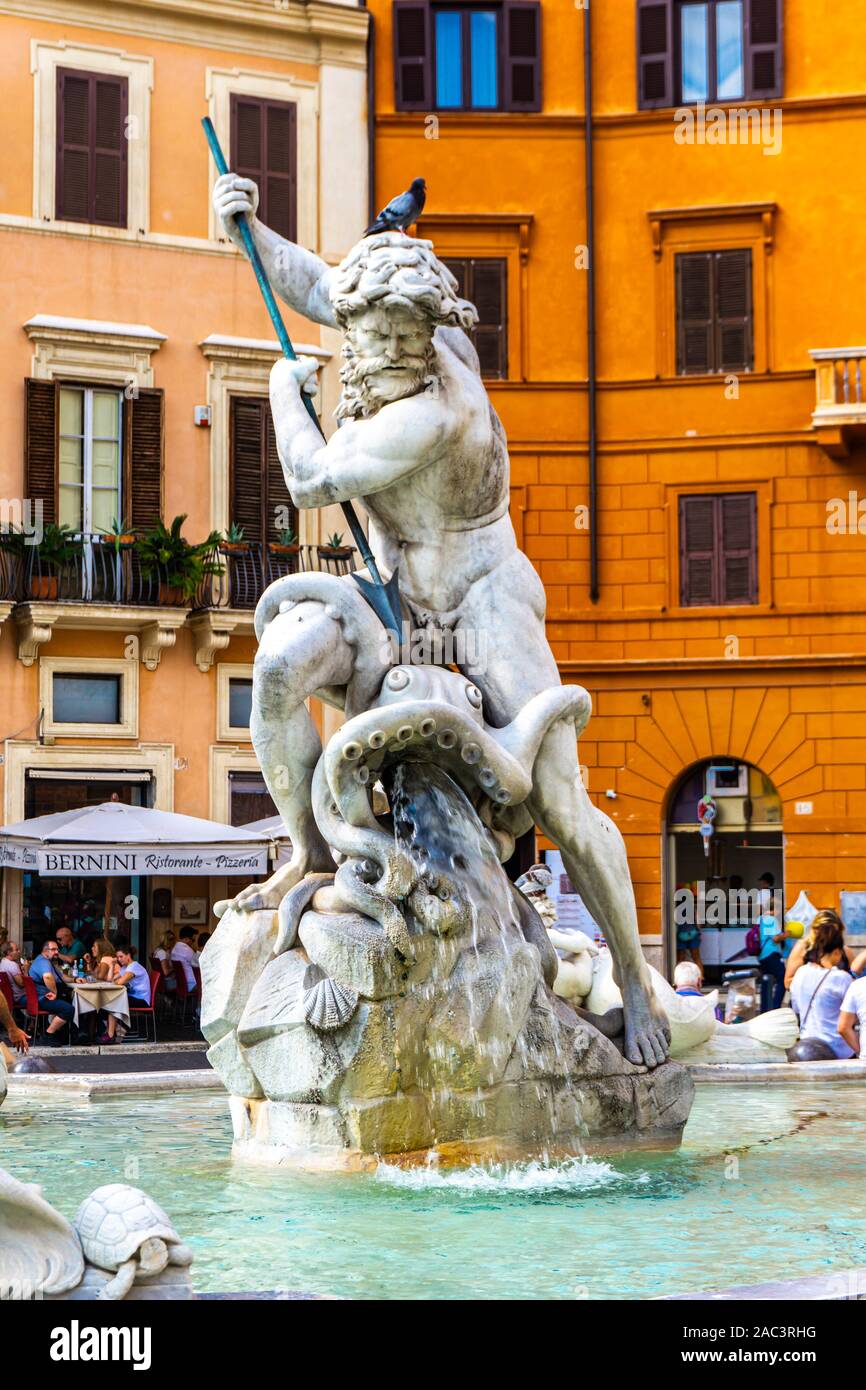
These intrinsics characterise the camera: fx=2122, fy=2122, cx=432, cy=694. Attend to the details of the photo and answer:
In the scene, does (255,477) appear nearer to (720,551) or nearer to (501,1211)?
(720,551)

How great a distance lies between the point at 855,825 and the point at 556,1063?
69.8 feet

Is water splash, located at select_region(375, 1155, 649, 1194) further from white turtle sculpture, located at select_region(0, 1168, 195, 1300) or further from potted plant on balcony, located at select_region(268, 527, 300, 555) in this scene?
potted plant on balcony, located at select_region(268, 527, 300, 555)

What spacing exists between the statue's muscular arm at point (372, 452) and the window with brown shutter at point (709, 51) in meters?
23.8

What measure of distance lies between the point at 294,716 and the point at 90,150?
72.4 feet

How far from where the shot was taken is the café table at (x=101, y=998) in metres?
16.8

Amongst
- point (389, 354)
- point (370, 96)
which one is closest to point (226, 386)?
point (370, 96)

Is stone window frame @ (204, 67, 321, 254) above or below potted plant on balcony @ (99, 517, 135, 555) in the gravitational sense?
above

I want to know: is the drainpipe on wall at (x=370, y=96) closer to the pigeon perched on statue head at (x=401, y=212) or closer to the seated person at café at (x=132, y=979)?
the seated person at café at (x=132, y=979)

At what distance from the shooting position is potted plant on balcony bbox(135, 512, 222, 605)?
979 inches

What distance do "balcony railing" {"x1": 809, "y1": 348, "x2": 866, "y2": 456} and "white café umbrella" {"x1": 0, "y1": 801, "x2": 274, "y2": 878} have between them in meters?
10.2

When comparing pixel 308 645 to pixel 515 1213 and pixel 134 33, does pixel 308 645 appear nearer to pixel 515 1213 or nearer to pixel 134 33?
pixel 515 1213

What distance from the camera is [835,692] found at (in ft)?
86.8

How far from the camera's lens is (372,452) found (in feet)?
17.7

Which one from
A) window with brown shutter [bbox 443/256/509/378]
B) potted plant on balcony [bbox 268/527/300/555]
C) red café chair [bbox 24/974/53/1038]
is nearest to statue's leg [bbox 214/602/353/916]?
red café chair [bbox 24/974/53/1038]
